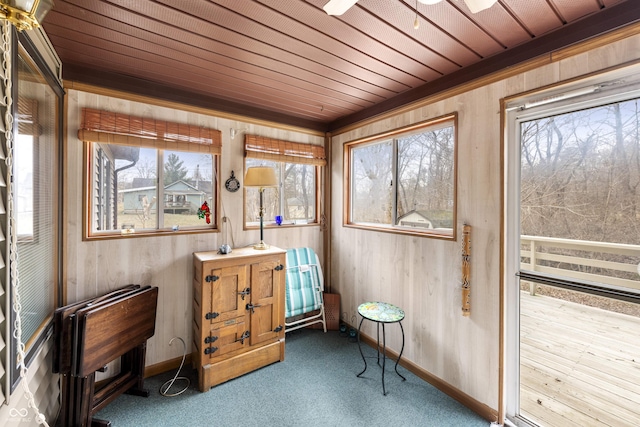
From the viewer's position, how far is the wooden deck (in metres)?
1.52

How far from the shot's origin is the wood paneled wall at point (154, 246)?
6.72ft

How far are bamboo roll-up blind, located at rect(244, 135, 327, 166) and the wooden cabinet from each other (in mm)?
1016

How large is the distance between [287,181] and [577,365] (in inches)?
114

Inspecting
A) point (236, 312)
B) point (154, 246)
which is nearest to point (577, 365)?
point (236, 312)

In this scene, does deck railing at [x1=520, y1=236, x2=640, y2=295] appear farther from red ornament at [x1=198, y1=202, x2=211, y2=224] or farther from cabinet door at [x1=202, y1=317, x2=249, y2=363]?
red ornament at [x1=198, y1=202, x2=211, y2=224]

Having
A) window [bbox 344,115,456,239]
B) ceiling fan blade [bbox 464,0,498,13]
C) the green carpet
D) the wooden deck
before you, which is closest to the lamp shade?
window [bbox 344,115,456,239]

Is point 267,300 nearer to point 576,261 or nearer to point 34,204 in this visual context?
point 34,204

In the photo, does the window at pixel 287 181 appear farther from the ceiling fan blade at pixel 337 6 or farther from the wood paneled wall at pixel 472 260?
the ceiling fan blade at pixel 337 6

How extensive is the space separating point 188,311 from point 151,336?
13.7 inches

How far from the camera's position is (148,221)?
94.4 inches

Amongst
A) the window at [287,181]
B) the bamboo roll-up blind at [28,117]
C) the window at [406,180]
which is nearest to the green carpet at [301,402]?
the window at [406,180]

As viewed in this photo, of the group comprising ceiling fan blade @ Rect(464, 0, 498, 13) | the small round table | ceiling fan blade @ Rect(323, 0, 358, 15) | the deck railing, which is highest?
ceiling fan blade @ Rect(323, 0, 358, 15)

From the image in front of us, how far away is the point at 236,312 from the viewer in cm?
236

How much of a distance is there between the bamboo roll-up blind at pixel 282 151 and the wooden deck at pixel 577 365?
2392 millimetres
